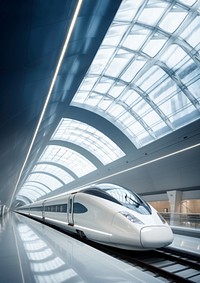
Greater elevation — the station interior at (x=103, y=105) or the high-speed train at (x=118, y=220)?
the station interior at (x=103, y=105)

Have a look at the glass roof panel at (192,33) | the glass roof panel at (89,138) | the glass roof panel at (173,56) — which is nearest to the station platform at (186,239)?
the glass roof panel at (173,56)

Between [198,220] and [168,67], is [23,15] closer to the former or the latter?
[198,220]

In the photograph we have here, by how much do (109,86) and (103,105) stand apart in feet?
11.6

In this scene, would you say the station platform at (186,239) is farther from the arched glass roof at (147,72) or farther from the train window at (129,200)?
the arched glass roof at (147,72)

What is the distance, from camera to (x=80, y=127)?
31.9 metres

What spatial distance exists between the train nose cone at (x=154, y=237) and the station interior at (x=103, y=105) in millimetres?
1278

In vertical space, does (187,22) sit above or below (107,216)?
above

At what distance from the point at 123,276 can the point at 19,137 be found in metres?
11.1

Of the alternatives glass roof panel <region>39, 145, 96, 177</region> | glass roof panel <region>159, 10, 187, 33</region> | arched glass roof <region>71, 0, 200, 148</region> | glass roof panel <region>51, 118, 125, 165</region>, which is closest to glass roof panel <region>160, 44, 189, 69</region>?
arched glass roof <region>71, 0, 200, 148</region>

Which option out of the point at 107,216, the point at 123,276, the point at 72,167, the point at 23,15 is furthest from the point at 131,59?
the point at 72,167

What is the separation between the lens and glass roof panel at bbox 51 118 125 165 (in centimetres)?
3106

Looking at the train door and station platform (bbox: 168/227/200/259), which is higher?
the train door

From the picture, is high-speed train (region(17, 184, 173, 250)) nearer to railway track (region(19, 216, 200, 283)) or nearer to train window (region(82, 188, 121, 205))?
train window (region(82, 188, 121, 205))

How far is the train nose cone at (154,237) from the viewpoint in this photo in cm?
771
